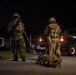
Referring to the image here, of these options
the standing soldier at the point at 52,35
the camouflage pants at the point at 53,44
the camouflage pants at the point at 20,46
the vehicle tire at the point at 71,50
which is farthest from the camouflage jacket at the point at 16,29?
the vehicle tire at the point at 71,50

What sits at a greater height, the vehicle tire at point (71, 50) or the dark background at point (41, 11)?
the dark background at point (41, 11)

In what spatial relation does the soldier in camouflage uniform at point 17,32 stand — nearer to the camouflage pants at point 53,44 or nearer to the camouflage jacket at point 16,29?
the camouflage jacket at point 16,29

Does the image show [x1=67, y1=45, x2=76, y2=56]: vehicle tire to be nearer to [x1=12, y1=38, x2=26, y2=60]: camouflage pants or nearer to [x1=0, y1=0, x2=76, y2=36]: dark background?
[x1=12, y1=38, x2=26, y2=60]: camouflage pants

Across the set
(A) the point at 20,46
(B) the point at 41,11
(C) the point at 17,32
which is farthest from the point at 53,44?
(B) the point at 41,11

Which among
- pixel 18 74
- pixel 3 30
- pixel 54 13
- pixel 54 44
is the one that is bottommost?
pixel 18 74

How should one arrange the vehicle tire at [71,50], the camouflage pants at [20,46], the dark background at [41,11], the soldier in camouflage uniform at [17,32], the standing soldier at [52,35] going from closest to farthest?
the standing soldier at [52,35] → the soldier in camouflage uniform at [17,32] → the camouflage pants at [20,46] → the vehicle tire at [71,50] → the dark background at [41,11]

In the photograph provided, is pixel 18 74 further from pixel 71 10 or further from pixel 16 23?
pixel 71 10

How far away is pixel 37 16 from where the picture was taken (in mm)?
42594

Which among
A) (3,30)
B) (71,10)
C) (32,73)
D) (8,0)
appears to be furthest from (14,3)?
(32,73)

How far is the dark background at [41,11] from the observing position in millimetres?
41562

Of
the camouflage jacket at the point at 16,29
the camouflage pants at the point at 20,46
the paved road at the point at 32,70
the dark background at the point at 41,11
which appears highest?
the dark background at the point at 41,11

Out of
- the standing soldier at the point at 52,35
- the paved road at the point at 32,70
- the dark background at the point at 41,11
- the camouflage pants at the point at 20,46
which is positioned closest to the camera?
the paved road at the point at 32,70

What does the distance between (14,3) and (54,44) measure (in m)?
26.7

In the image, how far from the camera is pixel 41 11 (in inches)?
1686
